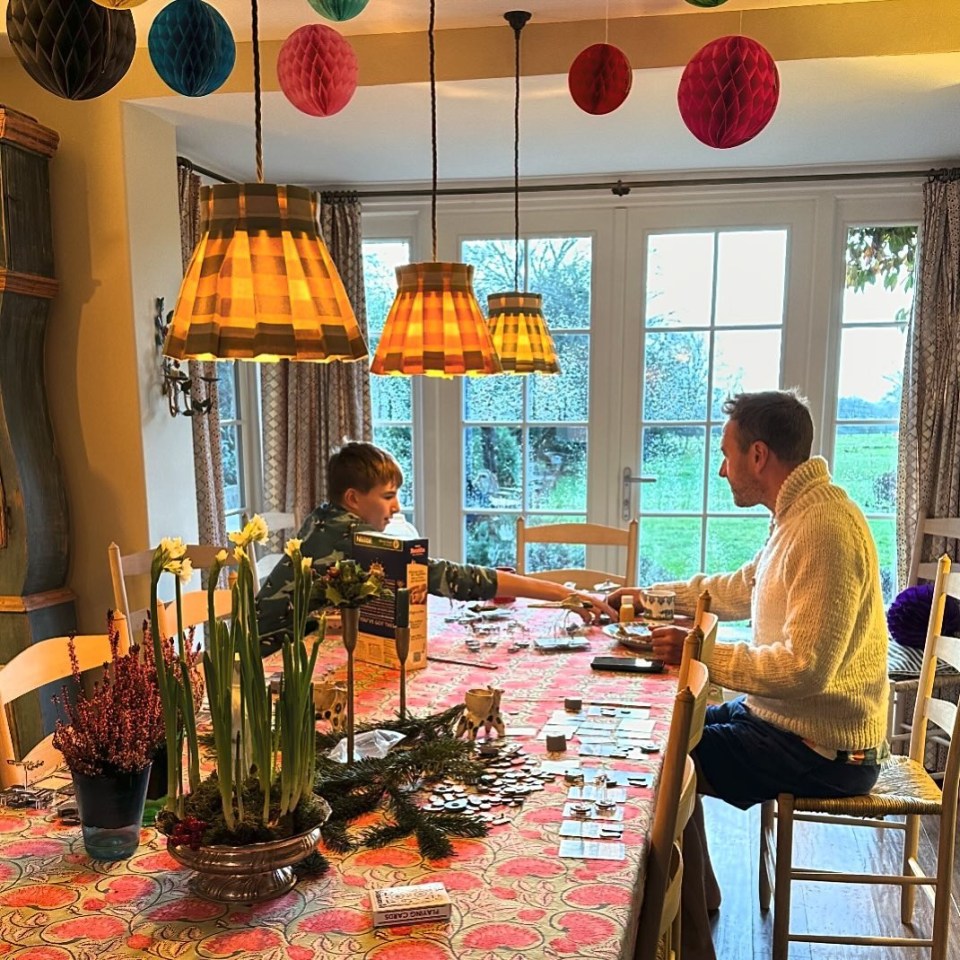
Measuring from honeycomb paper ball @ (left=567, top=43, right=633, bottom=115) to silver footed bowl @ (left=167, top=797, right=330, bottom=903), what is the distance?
1.81 meters

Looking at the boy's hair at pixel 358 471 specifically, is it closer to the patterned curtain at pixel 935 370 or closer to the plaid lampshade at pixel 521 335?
the plaid lampshade at pixel 521 335

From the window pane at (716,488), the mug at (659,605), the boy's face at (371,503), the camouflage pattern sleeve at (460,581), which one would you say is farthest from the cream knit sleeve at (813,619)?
the window pane at (716,488)

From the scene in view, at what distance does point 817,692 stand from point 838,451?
6.58 ft

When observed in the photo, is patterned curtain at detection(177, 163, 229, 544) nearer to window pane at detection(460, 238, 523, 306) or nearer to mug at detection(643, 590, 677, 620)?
window pane at detection(460, 238, 523, 306)

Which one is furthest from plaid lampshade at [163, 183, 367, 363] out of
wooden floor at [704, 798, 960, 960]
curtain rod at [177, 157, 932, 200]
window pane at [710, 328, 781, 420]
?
window pane at [710, 328, 781, 420]

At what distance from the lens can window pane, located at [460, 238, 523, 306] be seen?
12.3 feet

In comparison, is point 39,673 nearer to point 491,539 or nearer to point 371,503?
point 371,503

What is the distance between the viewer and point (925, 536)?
10.8ft

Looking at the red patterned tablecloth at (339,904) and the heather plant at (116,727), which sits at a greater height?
the heather plant at (116,727)

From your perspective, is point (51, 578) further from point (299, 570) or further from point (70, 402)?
point (299, 570)

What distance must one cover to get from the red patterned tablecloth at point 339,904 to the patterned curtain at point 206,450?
201cm

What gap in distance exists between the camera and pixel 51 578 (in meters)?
2.75

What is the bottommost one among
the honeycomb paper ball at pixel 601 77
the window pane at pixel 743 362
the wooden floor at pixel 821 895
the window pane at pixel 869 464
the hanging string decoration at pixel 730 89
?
the wooden floor at pixel 821 895

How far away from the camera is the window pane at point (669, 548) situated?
145 inches
